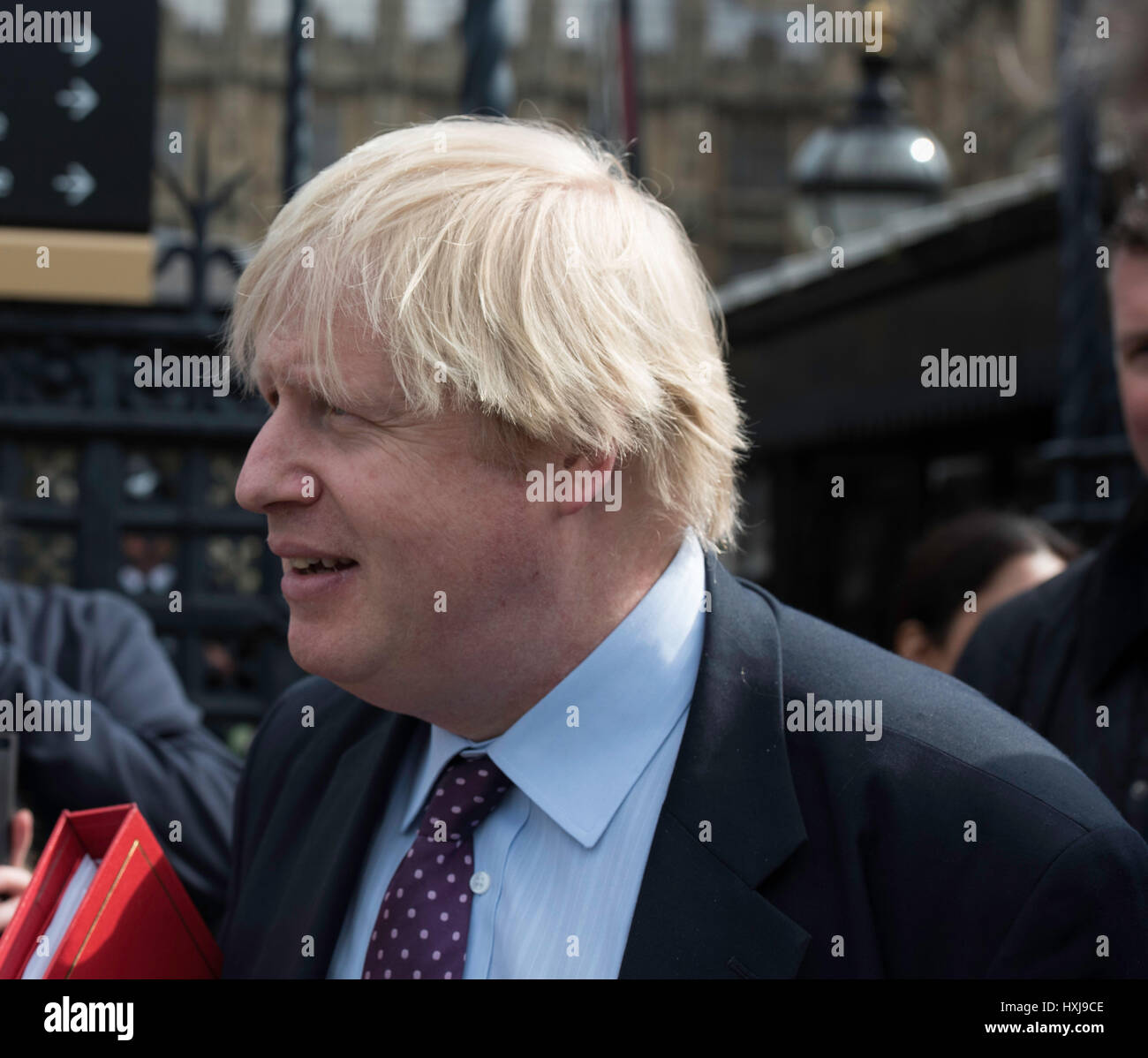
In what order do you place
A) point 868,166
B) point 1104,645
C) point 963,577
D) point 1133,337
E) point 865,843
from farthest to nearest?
point 868,166 < point 963,577 < point 1104,645 < point 1133,337 < point 865,843

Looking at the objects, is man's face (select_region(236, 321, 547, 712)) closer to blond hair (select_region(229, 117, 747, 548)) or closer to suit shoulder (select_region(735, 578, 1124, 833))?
blond hair (select_region(229, 117, 747, 548))

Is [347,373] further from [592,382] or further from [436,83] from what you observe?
[436,83]

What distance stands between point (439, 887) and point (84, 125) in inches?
116

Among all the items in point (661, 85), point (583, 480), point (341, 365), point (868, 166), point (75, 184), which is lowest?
point (583, 480)

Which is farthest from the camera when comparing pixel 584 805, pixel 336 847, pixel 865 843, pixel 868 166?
pixel 868 166

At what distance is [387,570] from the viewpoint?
177 cm

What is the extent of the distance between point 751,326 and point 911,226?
1.69 meters

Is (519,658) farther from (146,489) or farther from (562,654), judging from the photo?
(146,489)

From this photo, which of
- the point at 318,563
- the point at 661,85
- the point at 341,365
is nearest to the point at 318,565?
the point at 318,563

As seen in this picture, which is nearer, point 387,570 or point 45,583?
point 387,570

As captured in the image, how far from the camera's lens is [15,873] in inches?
77.9

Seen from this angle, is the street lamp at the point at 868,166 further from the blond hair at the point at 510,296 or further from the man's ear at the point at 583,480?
the man's ear at the point at 583,480

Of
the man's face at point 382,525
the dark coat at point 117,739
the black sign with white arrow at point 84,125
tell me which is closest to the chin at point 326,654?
the man's face at point 382,525
